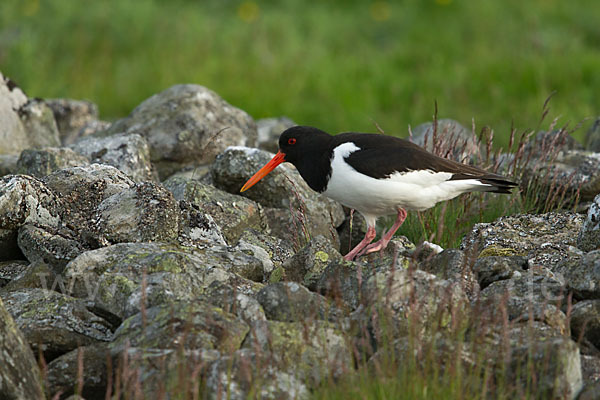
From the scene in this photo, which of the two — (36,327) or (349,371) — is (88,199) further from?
(349,371)

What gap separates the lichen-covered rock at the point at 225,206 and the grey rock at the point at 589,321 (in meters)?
2.62

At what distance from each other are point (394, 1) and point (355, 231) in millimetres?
11023

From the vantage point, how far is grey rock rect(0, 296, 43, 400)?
342 cm

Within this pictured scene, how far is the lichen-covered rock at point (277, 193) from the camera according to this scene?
652 centimetres

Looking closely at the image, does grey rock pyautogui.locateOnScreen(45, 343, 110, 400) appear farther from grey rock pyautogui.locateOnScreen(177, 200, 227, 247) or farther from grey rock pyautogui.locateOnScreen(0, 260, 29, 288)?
grey rock pyautogui.locateOnScreen(177, 200, 227, 247)

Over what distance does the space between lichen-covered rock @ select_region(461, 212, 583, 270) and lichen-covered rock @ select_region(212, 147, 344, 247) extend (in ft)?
4.21

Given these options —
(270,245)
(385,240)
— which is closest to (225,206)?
(270,245)

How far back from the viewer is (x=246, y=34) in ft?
47.2

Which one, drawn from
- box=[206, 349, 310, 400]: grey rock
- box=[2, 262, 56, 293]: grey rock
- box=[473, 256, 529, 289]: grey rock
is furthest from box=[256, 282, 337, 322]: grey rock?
→ box=[2, 262, 56, 293]: grey rock

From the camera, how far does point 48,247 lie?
4.90 meters

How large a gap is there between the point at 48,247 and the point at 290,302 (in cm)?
181

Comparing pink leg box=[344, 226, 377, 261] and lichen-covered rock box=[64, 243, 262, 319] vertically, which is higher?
lichen-covered rock box=[64, 243, 262, 319]

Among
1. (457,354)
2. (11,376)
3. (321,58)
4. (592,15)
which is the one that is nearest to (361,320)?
(457,354)

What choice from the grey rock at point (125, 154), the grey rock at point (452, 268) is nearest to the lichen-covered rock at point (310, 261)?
the grey rock at point (452, 268)
